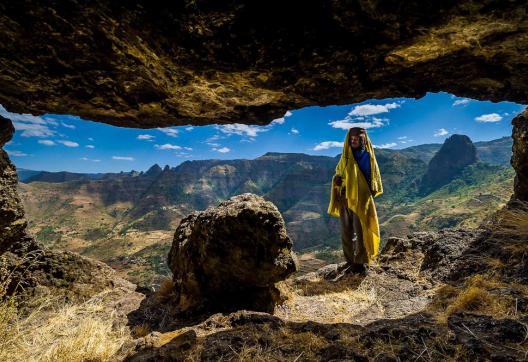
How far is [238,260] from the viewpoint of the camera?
4742 millimetres

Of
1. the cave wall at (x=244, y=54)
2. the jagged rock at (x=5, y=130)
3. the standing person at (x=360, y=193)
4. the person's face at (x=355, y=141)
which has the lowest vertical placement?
the standing person at (x=360, y=193)

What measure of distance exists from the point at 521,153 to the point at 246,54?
19.6 feet

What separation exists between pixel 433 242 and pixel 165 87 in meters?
6.77

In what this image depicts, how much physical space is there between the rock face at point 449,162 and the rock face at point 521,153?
19579 centimetres

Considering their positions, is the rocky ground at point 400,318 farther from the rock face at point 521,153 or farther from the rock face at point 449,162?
the rock face at point 449,162

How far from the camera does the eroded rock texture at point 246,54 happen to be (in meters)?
2.86

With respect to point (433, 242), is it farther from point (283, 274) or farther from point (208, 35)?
point (208, 35)

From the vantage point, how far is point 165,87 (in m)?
4.33

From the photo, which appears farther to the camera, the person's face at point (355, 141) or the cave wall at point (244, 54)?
the person's face at point (355, 141)

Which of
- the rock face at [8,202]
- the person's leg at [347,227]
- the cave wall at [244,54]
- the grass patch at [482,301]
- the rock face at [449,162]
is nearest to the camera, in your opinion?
the cave wall at [244,54]

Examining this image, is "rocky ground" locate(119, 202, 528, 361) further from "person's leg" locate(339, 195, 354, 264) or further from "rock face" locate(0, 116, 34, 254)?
"rock face" locate(0, 116, 34, 254)

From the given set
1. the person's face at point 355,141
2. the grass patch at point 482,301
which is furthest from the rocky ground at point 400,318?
the person's face at point 355,141

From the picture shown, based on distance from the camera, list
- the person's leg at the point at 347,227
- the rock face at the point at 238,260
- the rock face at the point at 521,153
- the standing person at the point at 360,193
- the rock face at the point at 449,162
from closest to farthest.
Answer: the rock face at the point at 238,260 < the rock face at the point at 521,153 < the standing person at the point at 360,193 < the person's leg at the point at 347,227 < the rock face at the point at 449,162

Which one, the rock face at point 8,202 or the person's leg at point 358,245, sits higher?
the rock face at point 8,202
